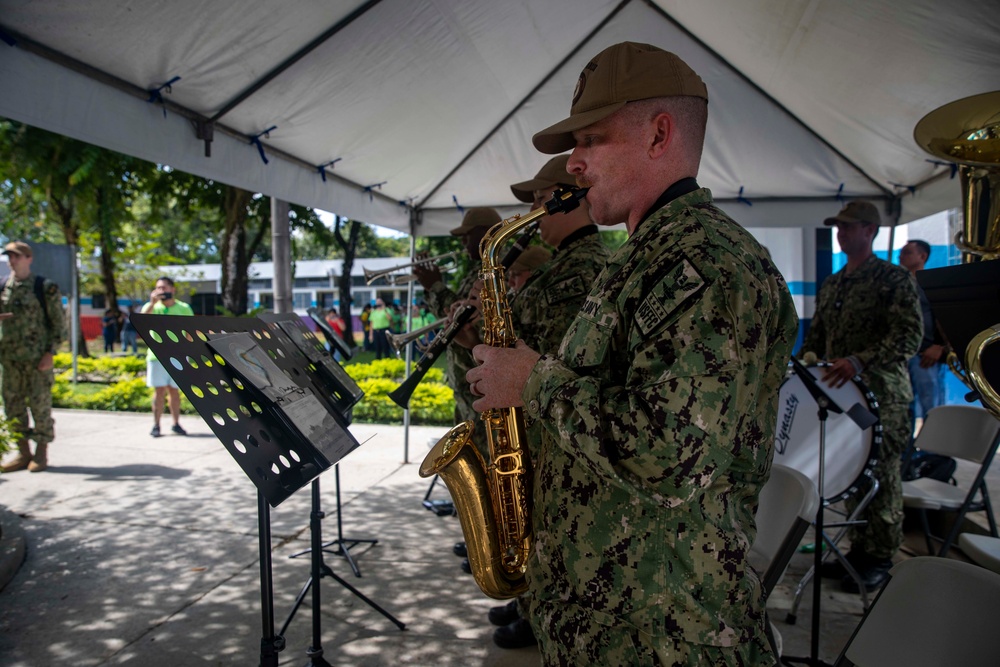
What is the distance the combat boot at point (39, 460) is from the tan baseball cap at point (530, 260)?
523cm

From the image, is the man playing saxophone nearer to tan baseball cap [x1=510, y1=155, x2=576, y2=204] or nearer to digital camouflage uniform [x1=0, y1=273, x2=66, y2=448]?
tan baseball cap [x1=510, y1=155, x2=576, y2=204]

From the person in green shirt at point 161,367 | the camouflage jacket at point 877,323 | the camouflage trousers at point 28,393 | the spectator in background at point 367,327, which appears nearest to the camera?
the camouflage jacket at point 877,323

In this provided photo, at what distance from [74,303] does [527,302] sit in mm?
12292

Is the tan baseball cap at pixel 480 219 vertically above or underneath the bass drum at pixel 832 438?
above

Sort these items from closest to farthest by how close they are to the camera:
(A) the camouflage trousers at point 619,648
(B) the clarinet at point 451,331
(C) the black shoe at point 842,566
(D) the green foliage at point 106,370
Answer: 1. (A) the camouflage trousers at point 619,648
2. (B) the clarinet at point 451,331
3. (C) the black shoe at point 842,566
4. (D) the green foliage at point 106,370

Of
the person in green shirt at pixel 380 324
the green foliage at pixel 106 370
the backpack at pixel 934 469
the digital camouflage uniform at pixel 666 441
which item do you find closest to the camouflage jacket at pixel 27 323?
the digital camouflage uniform at pixel 666 441

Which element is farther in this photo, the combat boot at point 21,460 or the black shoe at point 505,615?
the combat boot at point 21,460

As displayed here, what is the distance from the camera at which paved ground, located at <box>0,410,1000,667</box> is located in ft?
10.2

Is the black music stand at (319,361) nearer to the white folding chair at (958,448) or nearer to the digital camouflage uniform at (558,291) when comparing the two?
the digital camouflage uniform at (558,291)

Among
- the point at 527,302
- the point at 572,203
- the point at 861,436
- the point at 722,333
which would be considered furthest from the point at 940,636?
the point at 861,436

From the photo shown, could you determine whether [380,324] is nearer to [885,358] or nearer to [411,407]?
[411,407]

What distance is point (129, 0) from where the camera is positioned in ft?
9.06

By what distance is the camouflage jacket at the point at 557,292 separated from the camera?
2572 millimetres

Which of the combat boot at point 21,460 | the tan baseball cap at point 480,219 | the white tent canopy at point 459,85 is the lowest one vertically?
the combat boot at point 21,460
